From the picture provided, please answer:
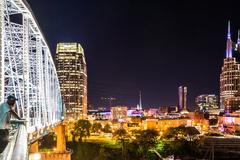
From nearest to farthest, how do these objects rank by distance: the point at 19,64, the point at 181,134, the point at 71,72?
the point at 19,64
the point at 181,134
the point at 71,72

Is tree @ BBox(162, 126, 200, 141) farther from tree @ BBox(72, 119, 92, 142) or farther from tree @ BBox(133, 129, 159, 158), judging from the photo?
tree @ BBox(72, 119, 92, 142)

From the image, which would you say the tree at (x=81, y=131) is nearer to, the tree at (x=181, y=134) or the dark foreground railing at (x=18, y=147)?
the tree at (x=181, y=134)

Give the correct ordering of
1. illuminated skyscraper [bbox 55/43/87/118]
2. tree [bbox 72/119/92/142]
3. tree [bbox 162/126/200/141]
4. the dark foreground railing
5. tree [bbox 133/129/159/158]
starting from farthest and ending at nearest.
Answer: illuminated skyscraper [bbox 55/43/87/118] < tree [bbox 162/126/200/141] < tree [bbox 72/119/92/142] < tree [bbox 133/129/159/158] < the dark foreground railing

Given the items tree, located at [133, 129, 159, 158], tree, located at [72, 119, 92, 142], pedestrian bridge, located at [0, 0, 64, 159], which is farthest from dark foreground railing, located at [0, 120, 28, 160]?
tree, located at [72, 119, 92, 142]

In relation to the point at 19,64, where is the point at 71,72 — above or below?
above

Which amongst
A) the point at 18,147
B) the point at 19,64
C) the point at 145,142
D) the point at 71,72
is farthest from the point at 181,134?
the point at 71,72

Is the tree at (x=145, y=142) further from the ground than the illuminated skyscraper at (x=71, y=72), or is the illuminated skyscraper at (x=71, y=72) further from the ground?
the illuminated skyscraper at (x=71, y=72)

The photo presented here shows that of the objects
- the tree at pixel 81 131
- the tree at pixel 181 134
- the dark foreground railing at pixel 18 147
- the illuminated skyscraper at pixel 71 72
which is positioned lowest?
the tree at pixel 181 134

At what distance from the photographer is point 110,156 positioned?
6275 centimetres

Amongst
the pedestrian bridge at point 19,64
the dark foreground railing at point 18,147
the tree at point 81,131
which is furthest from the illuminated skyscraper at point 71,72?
the dark foreground railing at point 18,147

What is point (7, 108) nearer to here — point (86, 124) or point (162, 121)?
point (86, 124)

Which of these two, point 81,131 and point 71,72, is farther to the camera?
point 71,72

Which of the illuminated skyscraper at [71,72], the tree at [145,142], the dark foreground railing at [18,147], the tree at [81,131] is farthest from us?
the illuminated skyscraper at [71,72]

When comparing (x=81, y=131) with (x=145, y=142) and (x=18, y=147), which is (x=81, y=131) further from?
(x=18, y=147)
